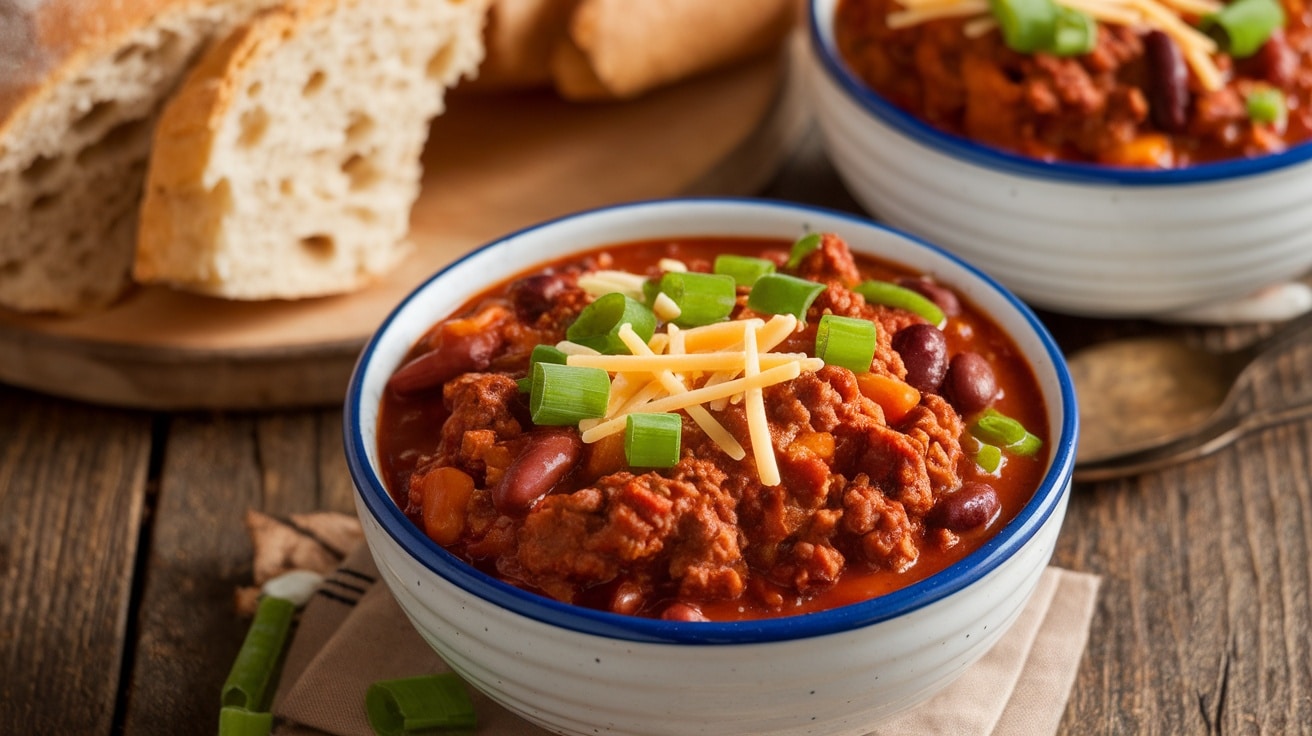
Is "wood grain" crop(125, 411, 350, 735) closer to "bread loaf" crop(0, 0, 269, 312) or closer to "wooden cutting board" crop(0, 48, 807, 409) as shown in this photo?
"wooden cutting board" crop(0, 48, 807, 409)

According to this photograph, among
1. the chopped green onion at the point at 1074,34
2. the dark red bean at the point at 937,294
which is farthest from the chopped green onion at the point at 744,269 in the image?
the chopped green onion at the point at 1074,34

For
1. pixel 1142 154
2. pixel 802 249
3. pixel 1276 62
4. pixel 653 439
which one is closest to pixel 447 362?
pixel 653 439

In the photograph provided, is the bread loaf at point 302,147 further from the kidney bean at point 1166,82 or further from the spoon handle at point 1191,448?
the spoon handle at point 1191,448

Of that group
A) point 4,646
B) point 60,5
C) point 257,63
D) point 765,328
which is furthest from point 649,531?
point 60,5

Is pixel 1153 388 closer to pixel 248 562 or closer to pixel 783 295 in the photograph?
pixel 783 295

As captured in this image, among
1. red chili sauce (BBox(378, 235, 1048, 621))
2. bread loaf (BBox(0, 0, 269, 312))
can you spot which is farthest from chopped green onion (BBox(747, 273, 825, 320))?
bread loaf (BBox(0, 0, 269, 312))

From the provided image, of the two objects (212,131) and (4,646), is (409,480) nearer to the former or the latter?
(4,646)
